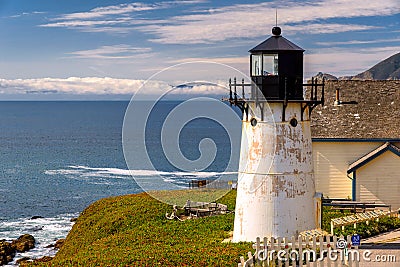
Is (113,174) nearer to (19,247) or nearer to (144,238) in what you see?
(19,247)

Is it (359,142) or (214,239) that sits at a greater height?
(359,142)

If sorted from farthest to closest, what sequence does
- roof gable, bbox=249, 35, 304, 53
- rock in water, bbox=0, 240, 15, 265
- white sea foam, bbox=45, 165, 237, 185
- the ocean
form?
white sea foam, bbox=45, 165, 237, 185 < the ocean < rock in water, bbox=0, 240, 15, 265 < roof gable, bbox=249, 35, 304, 53

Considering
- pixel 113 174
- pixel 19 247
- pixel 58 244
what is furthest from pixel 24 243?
pixel 113 174

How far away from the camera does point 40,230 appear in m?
45.7

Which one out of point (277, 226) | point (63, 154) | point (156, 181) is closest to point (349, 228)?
point (277, 226)

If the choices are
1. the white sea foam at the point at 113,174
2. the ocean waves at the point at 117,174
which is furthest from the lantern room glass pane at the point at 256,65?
the white sea foam at the point at 113,174

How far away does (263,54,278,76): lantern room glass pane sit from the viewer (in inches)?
841

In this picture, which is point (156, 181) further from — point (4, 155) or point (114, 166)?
point (4, 155)

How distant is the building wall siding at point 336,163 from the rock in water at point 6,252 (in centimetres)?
1605

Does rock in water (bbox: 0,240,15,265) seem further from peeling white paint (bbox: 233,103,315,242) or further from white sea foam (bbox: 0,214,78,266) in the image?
peeling white paint (bbox: 233,103,315,242)

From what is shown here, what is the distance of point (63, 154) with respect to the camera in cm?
10812

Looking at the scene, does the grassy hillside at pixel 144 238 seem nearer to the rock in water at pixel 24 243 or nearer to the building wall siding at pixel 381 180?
the rock in water at pixel 24 243

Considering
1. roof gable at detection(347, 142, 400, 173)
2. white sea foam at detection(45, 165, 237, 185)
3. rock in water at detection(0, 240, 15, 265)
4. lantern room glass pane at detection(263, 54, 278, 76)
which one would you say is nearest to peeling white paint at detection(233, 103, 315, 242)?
lantern room glass pane at detection(263, 54, 278, 76)

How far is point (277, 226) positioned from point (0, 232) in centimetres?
2913
